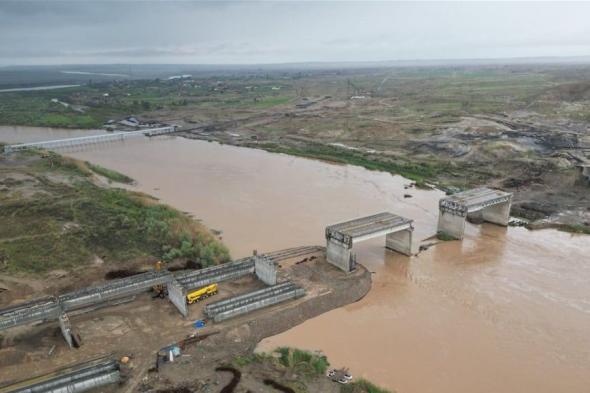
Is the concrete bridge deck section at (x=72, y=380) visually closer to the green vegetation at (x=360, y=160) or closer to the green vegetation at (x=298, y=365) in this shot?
the green vegetation at (x=298, y=365)

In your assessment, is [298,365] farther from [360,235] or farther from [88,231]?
[88,231]

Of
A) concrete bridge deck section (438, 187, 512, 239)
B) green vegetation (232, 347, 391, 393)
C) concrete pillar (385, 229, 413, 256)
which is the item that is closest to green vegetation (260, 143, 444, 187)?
concrete bridge deck section (438, 187, 512, 239)

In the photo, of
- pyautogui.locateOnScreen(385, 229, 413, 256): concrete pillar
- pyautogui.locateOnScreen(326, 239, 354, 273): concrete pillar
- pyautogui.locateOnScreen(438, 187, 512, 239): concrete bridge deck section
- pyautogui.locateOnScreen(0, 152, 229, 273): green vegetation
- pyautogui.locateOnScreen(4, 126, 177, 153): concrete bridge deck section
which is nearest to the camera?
pyautogui.locateOnScreen(326, 239, 354, 273): concrete pillar

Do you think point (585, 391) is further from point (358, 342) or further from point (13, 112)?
point (13, 112)

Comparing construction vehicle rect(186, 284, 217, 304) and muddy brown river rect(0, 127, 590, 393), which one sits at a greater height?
construction vehicle rect(186, 284, 217, 304)

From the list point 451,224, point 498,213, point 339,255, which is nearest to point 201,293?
point 339,255

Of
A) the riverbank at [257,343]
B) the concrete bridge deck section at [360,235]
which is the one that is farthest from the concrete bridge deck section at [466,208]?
the riverbank at [257,343]

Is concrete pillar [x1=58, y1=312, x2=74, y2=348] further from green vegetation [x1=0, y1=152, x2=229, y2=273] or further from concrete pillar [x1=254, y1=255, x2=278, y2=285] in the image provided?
concrete pillar [x1=254, y1=255, x2=278, y2=285]
